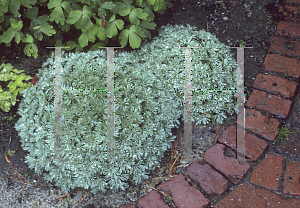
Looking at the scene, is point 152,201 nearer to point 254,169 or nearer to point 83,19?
point 254,169

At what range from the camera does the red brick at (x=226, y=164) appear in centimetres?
207

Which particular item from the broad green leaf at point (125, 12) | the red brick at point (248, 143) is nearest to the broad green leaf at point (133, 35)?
the broad green leaf at point (125, 12)

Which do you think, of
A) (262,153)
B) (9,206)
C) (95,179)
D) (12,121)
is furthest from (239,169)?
(12,121)

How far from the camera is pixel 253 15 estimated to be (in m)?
3.04

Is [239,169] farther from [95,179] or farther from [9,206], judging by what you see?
[9,206]

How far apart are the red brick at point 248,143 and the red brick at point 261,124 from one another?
0.24 ft

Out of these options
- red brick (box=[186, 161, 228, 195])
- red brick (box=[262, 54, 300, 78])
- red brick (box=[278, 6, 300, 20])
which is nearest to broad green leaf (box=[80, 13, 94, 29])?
red brick (box=[186, 161, 228, 195])

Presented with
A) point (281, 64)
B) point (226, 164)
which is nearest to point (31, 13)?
point (226, 164)

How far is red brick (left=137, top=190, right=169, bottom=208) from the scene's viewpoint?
6.42 ft

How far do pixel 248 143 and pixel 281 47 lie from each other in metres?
1.20

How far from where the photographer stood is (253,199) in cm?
192

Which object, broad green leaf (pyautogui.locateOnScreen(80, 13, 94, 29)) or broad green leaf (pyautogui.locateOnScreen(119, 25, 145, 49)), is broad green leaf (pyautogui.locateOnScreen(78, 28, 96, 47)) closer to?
broad green leaf (pyautogui.locateOnScreen(80, 13, 94, 29))

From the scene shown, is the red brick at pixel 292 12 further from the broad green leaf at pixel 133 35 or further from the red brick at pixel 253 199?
the red brick at pixel 253 199

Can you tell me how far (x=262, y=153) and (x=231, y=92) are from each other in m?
0.65
